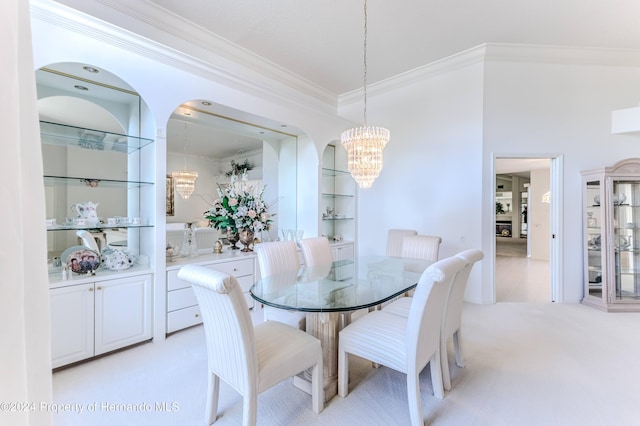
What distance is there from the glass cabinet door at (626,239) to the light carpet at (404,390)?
1263mm

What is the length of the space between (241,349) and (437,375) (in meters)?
1.40

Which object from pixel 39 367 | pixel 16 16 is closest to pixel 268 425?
pixel 39 367

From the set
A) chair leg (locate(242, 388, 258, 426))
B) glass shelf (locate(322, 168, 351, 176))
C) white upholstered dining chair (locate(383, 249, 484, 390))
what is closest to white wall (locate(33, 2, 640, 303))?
glass shelf (locate(322, 168, 351, 176))

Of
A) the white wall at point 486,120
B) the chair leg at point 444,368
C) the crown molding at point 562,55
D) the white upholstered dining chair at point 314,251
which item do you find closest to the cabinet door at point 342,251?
the white wall at point 486,120

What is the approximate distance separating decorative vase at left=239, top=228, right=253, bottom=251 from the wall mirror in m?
0.22

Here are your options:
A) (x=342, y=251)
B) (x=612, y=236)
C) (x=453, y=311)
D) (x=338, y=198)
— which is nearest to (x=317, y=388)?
(x=453, y=311)

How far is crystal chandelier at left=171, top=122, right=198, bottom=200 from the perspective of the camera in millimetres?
3575

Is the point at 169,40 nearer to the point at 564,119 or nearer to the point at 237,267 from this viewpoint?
the point at 237,267

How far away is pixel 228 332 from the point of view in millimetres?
1514

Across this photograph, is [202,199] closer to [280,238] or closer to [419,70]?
[280,238]

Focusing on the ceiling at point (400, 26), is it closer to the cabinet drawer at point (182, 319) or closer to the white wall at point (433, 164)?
the white wall at point (433, 164)

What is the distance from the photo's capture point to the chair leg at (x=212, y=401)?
1.72 m

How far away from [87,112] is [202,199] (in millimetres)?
1531

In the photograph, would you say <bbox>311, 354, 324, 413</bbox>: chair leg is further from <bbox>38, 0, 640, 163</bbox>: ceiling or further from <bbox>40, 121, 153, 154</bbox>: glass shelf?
<bbox>38, 0, 640, 163</bbox>: ceiling
